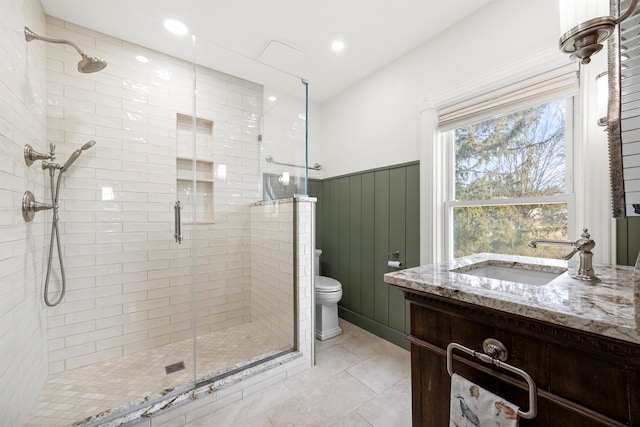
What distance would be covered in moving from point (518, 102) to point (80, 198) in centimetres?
311

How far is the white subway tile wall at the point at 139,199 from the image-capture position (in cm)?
194

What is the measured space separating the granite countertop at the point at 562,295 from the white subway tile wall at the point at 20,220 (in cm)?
190

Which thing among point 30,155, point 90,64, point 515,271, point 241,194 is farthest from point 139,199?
point 515,271

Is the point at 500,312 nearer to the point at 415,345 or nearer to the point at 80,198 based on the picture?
the point at 415,345

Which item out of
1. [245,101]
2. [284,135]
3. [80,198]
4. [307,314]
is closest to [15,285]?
[80,198]

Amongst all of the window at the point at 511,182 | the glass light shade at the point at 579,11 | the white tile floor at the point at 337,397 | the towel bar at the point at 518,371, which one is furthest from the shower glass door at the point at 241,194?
the glass light shade at the point at 579,11

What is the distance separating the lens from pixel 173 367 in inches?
76.6

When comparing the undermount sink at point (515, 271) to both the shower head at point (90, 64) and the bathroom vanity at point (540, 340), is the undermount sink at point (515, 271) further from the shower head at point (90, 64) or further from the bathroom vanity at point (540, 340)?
the shower head at point (90, 64)

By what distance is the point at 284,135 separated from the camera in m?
2.36

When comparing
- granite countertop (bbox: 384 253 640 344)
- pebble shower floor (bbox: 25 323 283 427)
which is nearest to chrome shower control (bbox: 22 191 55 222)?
pebble shower floor (bbox: 25 323 283 427)

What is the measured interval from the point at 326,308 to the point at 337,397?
0.84 metres

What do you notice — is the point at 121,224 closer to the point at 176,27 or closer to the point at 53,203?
the point at 53,203

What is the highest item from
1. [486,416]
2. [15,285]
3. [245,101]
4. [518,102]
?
[245,101]

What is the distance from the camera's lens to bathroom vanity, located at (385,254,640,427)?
62 cm
